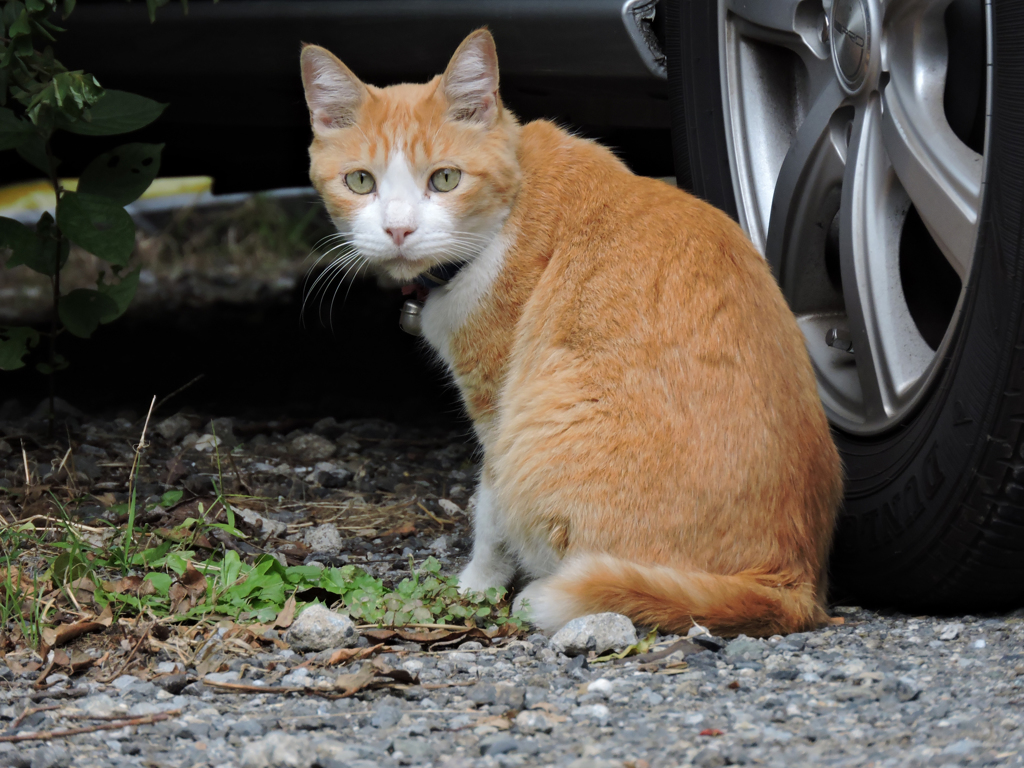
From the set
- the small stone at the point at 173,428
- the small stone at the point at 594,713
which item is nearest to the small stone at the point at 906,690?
the small stone at the point at 594,713

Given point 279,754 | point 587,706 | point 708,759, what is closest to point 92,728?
point 279,754

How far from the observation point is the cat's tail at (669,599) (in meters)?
1.88

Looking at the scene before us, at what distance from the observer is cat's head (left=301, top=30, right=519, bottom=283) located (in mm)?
2367

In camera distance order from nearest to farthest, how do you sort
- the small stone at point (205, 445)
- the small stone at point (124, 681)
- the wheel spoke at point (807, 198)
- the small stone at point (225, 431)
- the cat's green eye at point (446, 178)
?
the small stone at point (124, 681)
the wheel spoke at point (807, 198)
the cat's green eye at point (446, 178)
the small stone at point (205, 445)
the small stone at point (225, 431)

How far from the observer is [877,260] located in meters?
2.20

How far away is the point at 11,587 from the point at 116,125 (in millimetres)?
1251

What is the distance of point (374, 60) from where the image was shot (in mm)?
3045

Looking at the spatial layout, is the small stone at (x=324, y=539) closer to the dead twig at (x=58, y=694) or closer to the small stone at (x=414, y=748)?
the dead twig at (x=58, y=694)

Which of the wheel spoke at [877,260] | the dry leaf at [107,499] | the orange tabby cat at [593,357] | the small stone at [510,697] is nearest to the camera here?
the small stone at [510,697]

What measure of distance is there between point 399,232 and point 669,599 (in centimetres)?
100

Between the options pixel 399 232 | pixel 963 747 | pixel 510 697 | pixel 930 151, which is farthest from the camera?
pixel 399 232

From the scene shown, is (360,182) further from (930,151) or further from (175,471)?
(930,151)

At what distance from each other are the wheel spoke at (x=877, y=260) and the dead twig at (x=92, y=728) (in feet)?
4.85

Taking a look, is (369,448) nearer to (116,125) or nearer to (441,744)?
(116,125)
